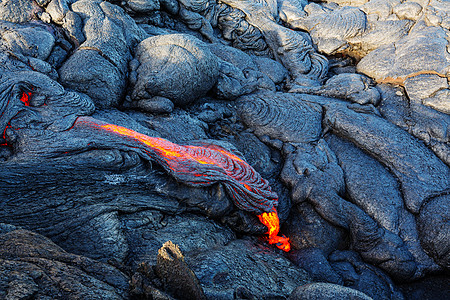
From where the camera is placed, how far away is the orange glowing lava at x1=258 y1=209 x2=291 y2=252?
18.2 feet

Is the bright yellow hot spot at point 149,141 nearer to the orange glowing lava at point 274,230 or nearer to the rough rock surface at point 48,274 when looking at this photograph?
the orange glowing lava at point 274,230

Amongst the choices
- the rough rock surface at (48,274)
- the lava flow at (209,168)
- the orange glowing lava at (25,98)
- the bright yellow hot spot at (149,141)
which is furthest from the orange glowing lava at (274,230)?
the orange glowing lava at (25,98)

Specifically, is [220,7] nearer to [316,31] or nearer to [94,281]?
[316,31]

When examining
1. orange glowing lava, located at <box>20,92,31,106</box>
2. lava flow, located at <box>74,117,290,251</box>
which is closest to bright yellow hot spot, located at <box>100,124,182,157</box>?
lava flow, located at <box>74,117,290,251</box>

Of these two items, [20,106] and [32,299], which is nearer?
[32,299]

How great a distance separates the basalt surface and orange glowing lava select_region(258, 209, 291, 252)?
4cm

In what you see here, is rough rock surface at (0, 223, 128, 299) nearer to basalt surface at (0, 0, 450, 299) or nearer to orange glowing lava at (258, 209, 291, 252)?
basalt surface at (0, 0, 450, 299)

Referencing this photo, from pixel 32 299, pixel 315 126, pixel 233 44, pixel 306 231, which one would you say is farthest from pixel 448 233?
pixel 233 44

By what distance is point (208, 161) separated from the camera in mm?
5289

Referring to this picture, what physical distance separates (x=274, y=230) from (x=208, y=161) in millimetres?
1695

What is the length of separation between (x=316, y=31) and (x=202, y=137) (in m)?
5.30

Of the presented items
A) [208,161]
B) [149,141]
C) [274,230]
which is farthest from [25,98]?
[274,230]

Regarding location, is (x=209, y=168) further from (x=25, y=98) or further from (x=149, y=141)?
(x=25, y=98)

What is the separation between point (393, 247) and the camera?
5293 millimetres
